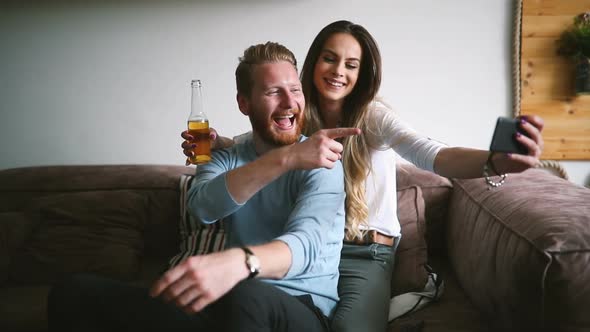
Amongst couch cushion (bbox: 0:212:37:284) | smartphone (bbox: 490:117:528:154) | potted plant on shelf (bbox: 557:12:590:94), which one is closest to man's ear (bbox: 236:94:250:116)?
smartphone (bbox: 490:117:528:154)

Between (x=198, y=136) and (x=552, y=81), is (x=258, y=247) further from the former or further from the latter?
(x=552, y=81)

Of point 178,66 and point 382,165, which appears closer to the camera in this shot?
point 382,165

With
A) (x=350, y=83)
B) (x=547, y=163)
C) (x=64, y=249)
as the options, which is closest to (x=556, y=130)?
(x=547, y=163)

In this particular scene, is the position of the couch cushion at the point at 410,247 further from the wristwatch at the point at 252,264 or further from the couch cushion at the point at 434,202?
the wristwatch at the point at 252,264

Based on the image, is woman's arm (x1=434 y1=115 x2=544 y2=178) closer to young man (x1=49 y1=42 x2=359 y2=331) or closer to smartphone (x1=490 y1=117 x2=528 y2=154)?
smartphone (x1=490 y1=117 x2=528 y2=154)

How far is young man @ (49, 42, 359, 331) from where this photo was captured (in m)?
0.79

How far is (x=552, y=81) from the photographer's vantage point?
6.77ft

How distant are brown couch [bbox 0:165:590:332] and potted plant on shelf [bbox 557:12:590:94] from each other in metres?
0.68

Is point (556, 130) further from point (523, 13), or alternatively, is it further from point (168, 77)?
point (168, 77)

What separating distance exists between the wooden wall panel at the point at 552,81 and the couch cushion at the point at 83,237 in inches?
75.2

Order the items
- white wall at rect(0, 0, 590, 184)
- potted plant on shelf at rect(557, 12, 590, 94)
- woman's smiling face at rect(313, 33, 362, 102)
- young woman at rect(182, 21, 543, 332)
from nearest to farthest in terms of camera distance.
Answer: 1. young woman at rect(182, 21, 543, 332)
2. woman's smiling face at rect(313, 33, 362, 102)
3. potted plant on shelf at rect(557, 12, 590, 94)
4. white wall at rect(0, 0, 590, 184)

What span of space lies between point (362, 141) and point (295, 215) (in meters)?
0.59

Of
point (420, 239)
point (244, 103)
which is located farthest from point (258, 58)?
point (420, 239)

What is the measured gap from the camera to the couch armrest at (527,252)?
95 centimetres
